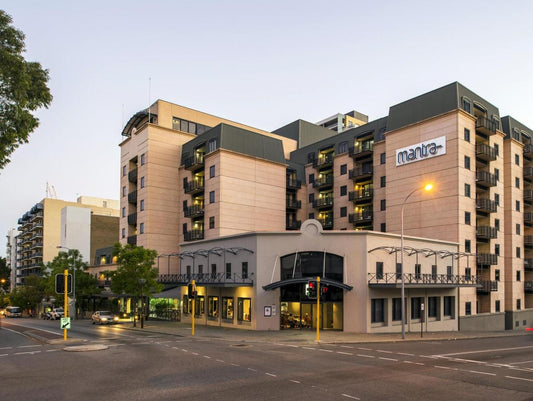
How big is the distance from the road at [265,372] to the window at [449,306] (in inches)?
652

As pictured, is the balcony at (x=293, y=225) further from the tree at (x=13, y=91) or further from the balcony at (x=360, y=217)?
the tree at (x=13, y=91)

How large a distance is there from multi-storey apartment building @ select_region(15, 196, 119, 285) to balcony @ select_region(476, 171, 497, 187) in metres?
86.7

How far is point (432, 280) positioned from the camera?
136ft

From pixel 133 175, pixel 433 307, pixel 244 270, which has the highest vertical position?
pixel 133 175

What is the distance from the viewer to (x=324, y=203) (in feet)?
205

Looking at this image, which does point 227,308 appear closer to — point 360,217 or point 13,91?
point 360,217

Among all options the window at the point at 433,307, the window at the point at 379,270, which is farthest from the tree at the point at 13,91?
the window at the point at 433,307

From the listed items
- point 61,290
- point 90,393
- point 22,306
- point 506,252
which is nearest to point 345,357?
point 90,393

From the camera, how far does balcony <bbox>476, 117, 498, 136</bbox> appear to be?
48.8 metres

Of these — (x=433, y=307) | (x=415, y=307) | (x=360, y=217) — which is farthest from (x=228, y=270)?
(x=360, y=217)

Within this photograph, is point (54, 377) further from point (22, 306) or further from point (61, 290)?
point (22, 306)

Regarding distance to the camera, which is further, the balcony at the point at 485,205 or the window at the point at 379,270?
the balcony at the point at 485,205

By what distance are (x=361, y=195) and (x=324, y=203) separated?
21.6 ft

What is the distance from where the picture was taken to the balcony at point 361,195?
56.4 m
